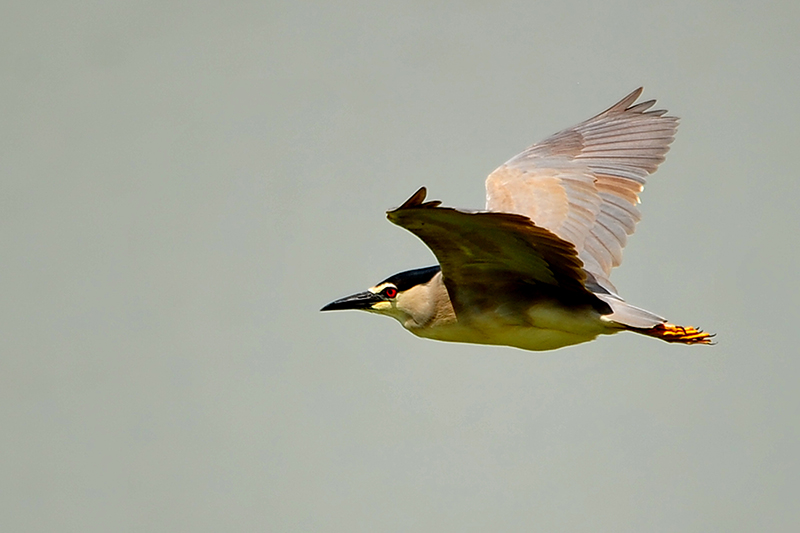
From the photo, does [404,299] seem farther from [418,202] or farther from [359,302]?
[418,202]

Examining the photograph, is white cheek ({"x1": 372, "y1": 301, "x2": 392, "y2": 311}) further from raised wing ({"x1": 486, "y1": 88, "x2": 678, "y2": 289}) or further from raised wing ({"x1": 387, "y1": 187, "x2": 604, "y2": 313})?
raised wing ({"x1": 486, "y1": 88, "x2": 678, "y2": 289})

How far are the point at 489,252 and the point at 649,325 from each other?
60 centimetres

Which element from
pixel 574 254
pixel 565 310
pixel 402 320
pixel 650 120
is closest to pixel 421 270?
pixel 402 320

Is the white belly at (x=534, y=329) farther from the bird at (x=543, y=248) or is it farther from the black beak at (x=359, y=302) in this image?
the black beak at (x=359, y=302)

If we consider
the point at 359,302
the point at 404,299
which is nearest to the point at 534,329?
the point at 404,299

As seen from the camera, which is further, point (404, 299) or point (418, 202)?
point (404, 299)

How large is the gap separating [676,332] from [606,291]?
41 cm

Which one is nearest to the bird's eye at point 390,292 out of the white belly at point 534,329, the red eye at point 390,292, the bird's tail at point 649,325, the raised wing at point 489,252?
the red eye at point 390,292

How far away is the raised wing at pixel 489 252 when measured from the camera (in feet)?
10.5

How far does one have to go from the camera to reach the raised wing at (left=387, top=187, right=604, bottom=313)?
10.5ft

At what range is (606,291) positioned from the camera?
421 cm

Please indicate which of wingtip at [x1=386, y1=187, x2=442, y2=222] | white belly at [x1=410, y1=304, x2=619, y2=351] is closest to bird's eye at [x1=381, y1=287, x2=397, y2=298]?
white belly at [x1=410, y1=304, x2=619, y2=351]

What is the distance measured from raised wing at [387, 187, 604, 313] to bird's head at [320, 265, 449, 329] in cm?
16

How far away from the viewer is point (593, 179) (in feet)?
16.0
